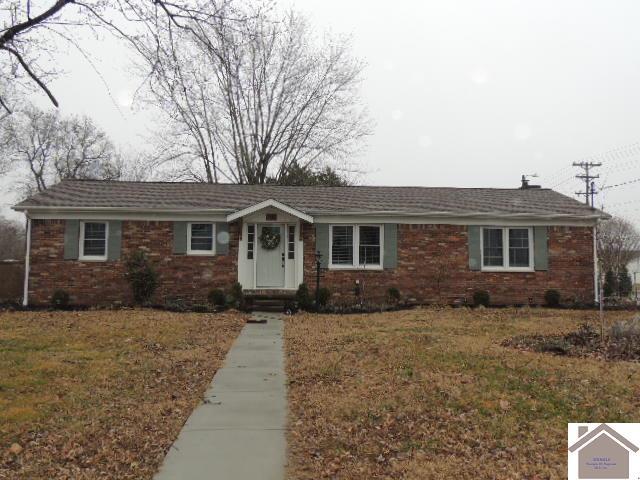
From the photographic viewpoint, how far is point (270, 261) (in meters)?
15.9

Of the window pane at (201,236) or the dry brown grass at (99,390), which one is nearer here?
the dry brown grass at (99,390)

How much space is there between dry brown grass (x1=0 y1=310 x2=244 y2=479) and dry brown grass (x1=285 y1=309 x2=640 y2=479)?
4.41ft

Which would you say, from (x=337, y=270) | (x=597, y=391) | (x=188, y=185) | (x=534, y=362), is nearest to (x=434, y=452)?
(x=597, y=391)

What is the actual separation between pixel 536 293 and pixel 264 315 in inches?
334

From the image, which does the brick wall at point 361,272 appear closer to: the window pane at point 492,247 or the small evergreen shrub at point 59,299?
the small evergreen shrub at point 59,299

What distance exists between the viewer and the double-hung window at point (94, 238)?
51.6ft

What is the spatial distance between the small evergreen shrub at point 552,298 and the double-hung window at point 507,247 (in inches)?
39.6

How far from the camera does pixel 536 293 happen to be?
16.2m

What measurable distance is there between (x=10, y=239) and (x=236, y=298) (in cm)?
5404

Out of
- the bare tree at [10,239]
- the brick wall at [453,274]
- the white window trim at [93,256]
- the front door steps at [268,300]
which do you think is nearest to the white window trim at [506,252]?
the brick wall at [453,274]

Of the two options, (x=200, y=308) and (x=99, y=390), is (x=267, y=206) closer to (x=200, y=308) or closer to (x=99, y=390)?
(x=200, y=308)

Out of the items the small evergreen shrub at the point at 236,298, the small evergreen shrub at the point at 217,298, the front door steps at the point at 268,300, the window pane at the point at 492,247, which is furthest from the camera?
the window pane at the point at 492,247

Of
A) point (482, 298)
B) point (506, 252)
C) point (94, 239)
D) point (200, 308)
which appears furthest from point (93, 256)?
point (506, 252)

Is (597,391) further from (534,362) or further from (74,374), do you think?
(74,374)
